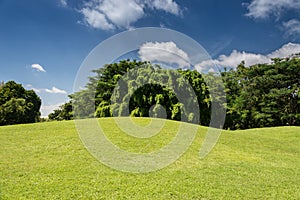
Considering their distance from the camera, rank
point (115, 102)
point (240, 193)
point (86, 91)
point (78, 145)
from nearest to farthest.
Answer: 1. point (240, 193)
2. point (78, 145)
3. point (115, 102)
4. point (86, 91)

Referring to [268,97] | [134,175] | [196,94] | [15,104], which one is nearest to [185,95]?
[196,94]

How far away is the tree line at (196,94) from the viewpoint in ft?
101

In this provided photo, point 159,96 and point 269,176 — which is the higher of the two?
point 159,96

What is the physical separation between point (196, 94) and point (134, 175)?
84.0ft

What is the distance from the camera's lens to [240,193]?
23.6 feet

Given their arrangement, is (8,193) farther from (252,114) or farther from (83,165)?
(252,114)

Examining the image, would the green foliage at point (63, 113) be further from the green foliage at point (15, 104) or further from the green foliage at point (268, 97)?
the green foliage at point (268, 97)

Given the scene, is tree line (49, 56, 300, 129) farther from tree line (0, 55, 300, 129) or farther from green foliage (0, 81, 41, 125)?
green foliage (0, 81, 41, 125)

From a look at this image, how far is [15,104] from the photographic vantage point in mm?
39188

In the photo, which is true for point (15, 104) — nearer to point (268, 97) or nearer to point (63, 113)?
point (63, 113)

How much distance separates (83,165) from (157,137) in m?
5.66

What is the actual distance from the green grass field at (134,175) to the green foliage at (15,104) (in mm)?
27236

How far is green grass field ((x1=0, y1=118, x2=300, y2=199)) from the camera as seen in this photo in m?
6.84

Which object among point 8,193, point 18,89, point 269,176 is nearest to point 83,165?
point 8,193
